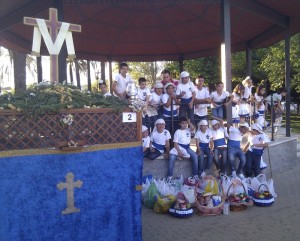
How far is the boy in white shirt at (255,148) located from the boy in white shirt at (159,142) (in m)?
1.92

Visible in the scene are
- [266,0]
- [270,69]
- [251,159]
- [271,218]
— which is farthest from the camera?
[270,69]

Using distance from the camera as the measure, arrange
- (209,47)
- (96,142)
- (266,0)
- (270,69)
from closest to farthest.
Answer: (96,142) < (266,0) < (209,47) < (270,69)

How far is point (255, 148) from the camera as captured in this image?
812 cm

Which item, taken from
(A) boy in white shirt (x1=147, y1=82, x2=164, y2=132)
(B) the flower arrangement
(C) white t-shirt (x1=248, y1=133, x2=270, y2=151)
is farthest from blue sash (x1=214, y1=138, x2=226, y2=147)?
(B) the flower arrangement

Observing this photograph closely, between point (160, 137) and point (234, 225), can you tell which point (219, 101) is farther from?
point (234, 225)

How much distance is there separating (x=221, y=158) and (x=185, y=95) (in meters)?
1.65

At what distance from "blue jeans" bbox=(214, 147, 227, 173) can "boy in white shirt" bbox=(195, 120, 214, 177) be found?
0.62ft

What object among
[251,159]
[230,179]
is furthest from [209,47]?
[230,179]

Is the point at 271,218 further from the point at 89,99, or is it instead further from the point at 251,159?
the point at 89,99

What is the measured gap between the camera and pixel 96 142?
428cm

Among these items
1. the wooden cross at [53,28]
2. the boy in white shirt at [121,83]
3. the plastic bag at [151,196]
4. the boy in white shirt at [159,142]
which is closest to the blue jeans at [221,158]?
the boy in white shirt at [159,142]

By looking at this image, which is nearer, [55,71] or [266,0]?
[55,71]

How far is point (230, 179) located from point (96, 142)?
3723 millimetres

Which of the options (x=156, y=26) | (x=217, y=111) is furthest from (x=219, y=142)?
(x=156, y=26)
